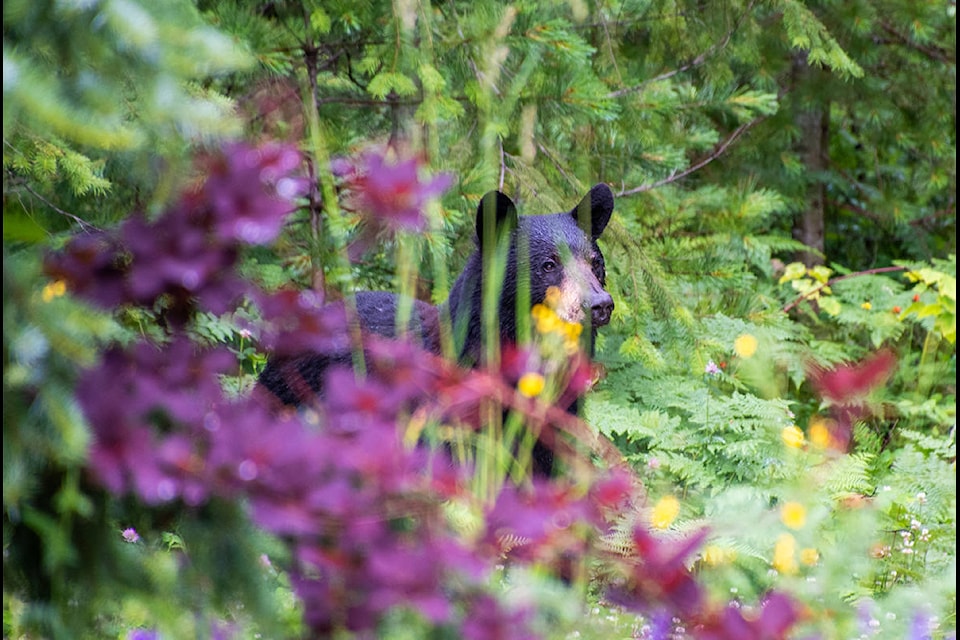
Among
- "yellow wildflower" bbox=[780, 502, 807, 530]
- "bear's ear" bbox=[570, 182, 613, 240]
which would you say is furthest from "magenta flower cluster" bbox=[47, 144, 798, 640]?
"bear's ear" bbox=[570, 182, 613, 240]

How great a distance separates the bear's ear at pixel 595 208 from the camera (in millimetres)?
3994

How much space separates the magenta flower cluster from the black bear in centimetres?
197

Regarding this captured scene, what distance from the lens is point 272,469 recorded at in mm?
1487

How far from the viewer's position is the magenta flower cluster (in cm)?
148

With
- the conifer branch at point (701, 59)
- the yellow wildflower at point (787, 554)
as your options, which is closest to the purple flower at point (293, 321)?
the yellow wildflower at point (787, 554)

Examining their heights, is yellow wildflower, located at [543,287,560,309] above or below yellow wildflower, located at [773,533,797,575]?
above

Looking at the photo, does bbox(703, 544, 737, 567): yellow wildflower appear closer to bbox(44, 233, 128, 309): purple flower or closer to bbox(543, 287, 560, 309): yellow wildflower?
bbox(543, 287, 560, 309): yellow wildflower

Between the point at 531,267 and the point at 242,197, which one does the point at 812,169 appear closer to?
the point at 531,267

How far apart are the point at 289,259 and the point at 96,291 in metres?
3.77

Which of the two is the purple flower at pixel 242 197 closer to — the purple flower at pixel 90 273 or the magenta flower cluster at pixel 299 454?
the magenta flower cluster at pixel 299 454

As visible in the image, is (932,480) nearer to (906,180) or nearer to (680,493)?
(680,493)

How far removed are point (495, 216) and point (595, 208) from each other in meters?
0.46

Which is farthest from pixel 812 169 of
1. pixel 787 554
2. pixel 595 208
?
pixel 787 554

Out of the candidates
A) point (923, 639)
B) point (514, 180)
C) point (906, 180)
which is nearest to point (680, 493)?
point (514, 180)
